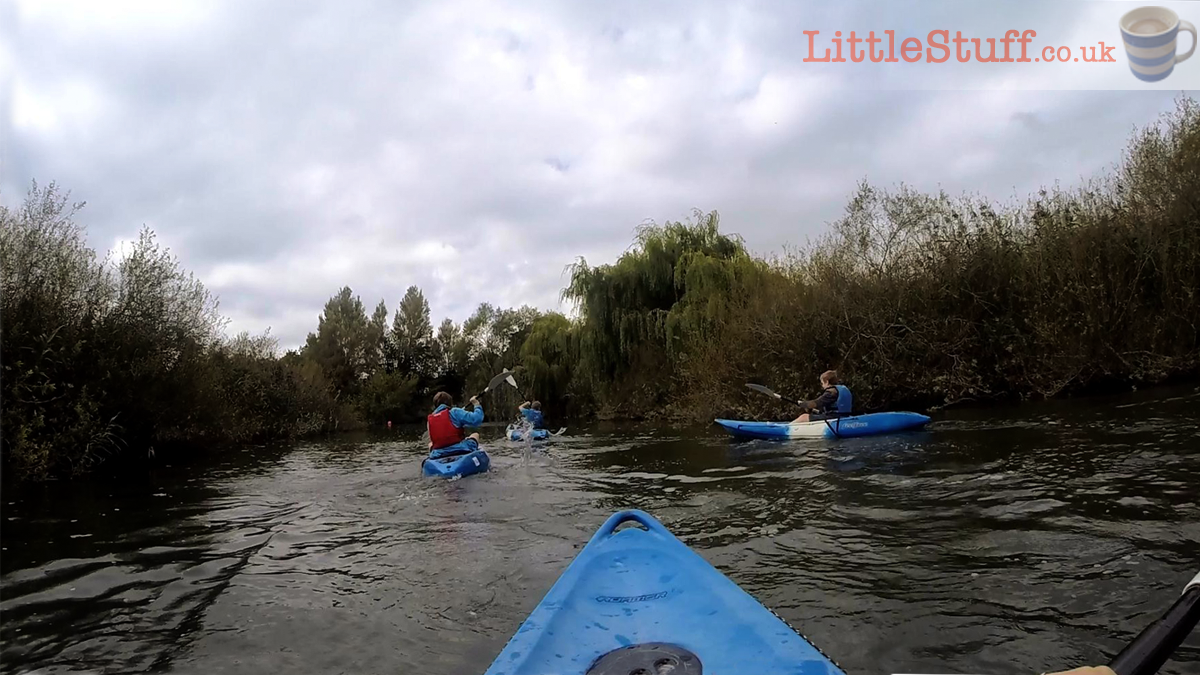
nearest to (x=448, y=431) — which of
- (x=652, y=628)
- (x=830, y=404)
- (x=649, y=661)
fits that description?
(x=830, y=404)

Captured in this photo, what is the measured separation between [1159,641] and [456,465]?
809 cm

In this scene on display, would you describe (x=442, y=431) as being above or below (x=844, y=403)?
below

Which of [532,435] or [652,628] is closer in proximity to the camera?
[652,628]

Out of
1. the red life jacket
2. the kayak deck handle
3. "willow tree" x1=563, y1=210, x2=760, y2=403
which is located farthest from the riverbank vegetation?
the kayak deck handle

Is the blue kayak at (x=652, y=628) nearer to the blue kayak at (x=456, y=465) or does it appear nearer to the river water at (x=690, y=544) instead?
the river water at (x=690, y=544)

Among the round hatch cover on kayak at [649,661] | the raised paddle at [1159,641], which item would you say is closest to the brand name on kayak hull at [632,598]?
the round hatch cover on kayak at [649,661]

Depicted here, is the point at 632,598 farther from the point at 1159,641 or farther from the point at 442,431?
the point at 442,431

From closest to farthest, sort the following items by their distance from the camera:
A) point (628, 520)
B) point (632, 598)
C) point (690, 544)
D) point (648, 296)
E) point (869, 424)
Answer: point (632, 598) < point (628, 520) < point (690, 544) < point (869, 424) < point (648, 296)

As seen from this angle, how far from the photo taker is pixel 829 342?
48.9 ft

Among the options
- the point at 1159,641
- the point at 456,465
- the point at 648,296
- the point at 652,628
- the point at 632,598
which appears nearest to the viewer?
the point at 1159,641

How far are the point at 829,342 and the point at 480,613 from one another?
12.7 meters

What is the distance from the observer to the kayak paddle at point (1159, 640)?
5.37 feet

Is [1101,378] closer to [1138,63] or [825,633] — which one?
[1138,63]

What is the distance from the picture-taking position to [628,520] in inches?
148
